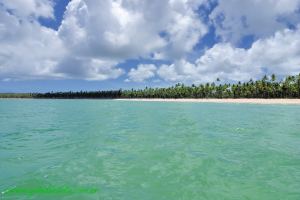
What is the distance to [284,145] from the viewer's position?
70.5 feet

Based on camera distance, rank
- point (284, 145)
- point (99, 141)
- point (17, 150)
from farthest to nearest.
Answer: point (99, 141) < point (284, 145) < point (17, 150)

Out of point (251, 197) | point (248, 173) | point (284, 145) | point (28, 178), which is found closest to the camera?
point (251, 197)

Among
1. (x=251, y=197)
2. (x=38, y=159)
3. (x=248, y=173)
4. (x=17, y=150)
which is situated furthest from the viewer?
(x=17, y=150)

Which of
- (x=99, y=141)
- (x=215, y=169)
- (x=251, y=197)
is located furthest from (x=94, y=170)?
(x=99, y=141)

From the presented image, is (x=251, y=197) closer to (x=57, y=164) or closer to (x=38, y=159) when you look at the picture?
(x=57, y=164)

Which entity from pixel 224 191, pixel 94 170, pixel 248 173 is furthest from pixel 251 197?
pixel 94 170

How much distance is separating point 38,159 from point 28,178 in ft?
13.0

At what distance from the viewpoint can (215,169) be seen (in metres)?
14.6

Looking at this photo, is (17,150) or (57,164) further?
(17,150)

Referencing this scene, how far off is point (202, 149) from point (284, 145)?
21.4ft

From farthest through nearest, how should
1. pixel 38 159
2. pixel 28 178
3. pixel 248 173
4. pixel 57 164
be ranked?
pixel 38 159
pixel 57 164
pixel 248 173
pixel 28 178

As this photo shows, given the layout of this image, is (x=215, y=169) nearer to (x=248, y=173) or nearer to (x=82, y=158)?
(x=248, y=173)

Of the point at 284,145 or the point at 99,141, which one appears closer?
the point at 284,145

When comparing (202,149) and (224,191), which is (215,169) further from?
(202,149)
